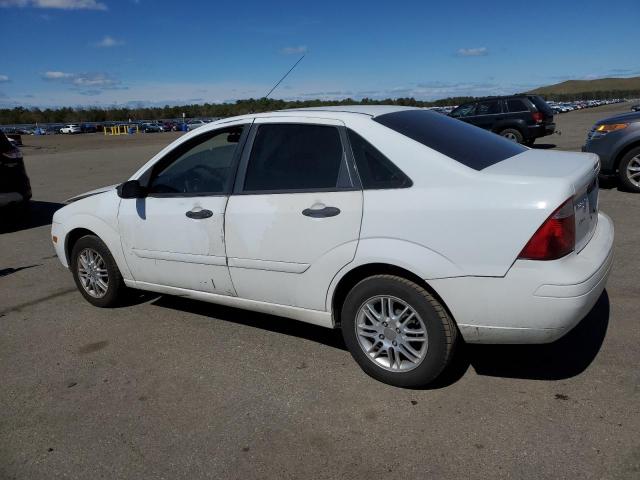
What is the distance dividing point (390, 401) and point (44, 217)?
8864 mm

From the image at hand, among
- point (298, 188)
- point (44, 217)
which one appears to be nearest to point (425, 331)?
point (298, 188)

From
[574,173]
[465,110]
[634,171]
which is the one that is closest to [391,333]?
[574,173]

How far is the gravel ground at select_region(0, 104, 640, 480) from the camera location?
8.97 feet

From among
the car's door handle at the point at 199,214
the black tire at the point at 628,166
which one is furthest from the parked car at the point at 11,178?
the black tire at the point at 628,166

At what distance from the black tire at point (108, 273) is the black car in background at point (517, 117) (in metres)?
14.2

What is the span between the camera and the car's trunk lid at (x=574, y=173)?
3062 mm

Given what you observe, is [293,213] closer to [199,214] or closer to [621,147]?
[199,214]

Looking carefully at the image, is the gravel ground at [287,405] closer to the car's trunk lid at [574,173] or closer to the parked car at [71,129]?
the car's trunk lid at [574,173]

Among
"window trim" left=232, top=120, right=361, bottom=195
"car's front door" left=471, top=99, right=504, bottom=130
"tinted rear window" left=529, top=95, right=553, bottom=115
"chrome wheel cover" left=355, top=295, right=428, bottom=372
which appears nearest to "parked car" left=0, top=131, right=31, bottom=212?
"window trim" left=232, top=120, right=361, bottom=195

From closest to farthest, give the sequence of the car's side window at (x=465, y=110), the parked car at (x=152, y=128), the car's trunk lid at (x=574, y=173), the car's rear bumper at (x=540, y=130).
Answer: the car's trunk lid at (x=574, y=173), the car's rear bumper at (x=540, y=130), the car's side window at (x=465, y=110), the parked car at (x=152, y=128)

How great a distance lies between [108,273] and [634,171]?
8.23m

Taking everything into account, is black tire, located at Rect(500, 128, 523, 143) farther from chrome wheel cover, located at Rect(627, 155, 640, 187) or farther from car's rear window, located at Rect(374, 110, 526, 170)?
car's rear window, located at Rect(374, 110, 526, 170)

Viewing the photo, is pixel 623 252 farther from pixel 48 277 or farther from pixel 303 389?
pixel 48 277

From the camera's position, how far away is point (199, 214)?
13.1 feet
